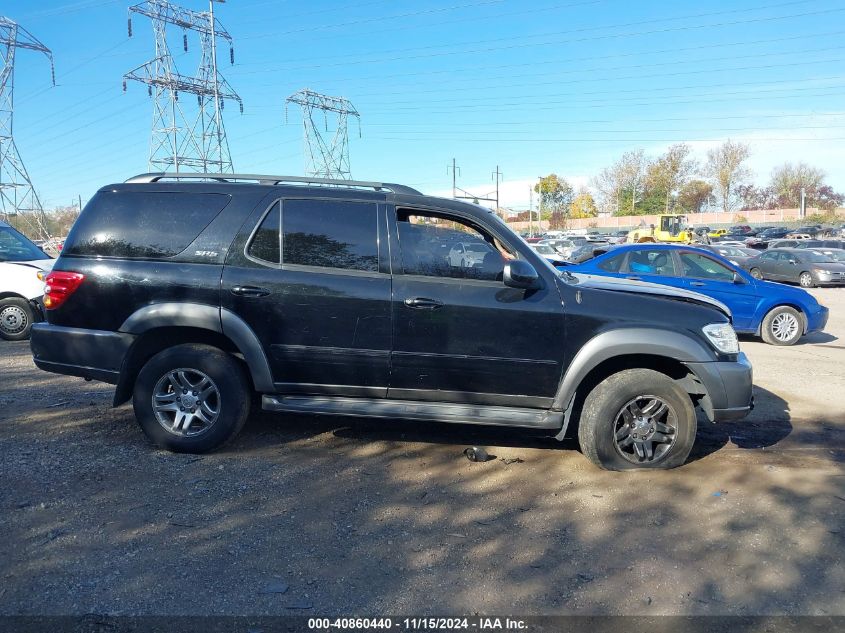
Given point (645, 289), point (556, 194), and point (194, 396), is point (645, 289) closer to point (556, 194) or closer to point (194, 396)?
point (194, 396)

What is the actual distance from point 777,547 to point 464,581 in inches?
73.0

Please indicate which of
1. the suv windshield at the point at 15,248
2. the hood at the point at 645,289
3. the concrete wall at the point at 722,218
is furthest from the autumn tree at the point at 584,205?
the hood at the point at 645,289

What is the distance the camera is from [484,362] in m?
4.52

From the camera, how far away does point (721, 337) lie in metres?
4.62

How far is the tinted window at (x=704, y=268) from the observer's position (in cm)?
981

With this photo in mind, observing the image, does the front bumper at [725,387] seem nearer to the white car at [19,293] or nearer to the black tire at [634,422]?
A: the black tire at [634,422]

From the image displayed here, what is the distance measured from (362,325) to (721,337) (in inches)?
103

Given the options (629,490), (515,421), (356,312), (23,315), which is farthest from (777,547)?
(23,315)

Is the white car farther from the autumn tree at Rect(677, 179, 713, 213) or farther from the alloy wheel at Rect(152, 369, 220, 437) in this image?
the autumn tree at Rect(677, 179, 713, 213)

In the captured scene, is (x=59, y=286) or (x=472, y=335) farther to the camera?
(x=59, y=286)

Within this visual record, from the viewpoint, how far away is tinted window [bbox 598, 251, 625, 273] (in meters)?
10.0

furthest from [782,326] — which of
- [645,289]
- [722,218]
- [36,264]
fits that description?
[722,218]

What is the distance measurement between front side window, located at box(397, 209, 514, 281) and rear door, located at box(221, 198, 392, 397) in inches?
7.6

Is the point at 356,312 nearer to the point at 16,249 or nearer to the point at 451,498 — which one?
the point at 451,498
